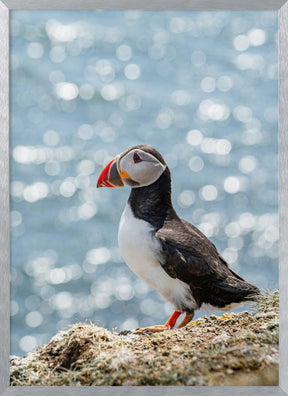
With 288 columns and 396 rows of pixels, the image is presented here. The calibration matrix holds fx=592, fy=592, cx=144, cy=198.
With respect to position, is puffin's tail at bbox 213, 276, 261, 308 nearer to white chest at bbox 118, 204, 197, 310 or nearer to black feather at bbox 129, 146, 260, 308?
black feather at bbox 129, 146, 260, 308

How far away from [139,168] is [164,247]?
32cm

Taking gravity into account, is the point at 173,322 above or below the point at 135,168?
below

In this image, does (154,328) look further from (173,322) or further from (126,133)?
(126,133)

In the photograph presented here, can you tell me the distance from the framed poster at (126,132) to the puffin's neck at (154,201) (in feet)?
0.14

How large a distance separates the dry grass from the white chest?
0.49 feet

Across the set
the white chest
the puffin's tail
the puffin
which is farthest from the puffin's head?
the puffin's tail

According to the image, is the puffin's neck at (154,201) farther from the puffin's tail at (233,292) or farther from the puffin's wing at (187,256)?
the puffin's tail at (233,292)

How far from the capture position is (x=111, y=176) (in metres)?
2.33

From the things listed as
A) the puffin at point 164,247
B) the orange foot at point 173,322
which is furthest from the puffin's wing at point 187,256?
the orange foot at point 173,322

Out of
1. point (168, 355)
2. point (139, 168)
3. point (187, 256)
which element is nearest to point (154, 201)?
point (139, 168)

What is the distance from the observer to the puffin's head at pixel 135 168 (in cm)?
231

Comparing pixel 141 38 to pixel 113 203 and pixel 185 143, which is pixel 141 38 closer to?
pixel 185 143

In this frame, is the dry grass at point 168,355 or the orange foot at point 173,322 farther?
the orange foot at point 173,322

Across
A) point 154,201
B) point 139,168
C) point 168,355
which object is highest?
point 139,168
